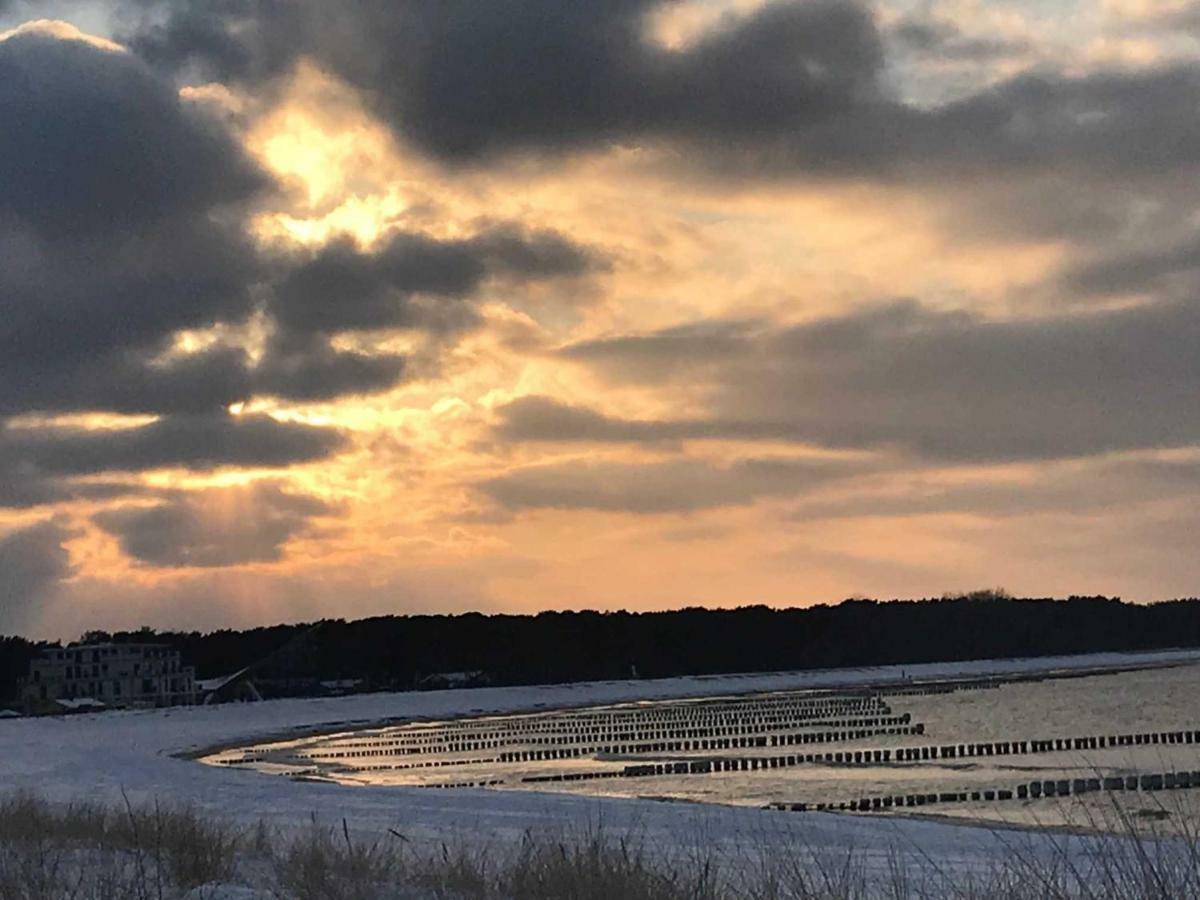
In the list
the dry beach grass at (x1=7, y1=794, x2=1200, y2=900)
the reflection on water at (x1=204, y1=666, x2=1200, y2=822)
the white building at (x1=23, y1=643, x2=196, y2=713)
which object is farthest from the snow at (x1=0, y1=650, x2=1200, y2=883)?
the white building at (x1=23, y1=643, x2=196, y2=713)

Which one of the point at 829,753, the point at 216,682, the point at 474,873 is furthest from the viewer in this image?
the point at 216,682

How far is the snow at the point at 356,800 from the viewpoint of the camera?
24.2m

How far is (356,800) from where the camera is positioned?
37.9m

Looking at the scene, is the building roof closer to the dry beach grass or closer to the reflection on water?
the reflection on water

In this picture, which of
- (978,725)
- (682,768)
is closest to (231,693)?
(978,725)

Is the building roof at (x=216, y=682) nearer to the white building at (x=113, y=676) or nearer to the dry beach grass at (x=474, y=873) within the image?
the white building at (x=113, y=676)

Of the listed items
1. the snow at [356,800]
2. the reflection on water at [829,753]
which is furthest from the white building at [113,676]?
the reflection on water at [829,753]

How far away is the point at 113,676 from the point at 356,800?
120361 mm

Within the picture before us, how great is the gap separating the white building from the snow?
67.0 feet

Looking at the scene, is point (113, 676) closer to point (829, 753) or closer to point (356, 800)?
point (829, 753)

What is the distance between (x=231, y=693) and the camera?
162 m

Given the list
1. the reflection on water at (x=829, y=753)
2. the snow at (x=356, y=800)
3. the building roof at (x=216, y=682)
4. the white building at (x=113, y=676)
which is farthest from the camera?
the building roof at (x=216, y=682)

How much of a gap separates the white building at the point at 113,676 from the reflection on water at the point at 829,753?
51182mm

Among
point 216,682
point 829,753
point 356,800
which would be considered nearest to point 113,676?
point 216,682
